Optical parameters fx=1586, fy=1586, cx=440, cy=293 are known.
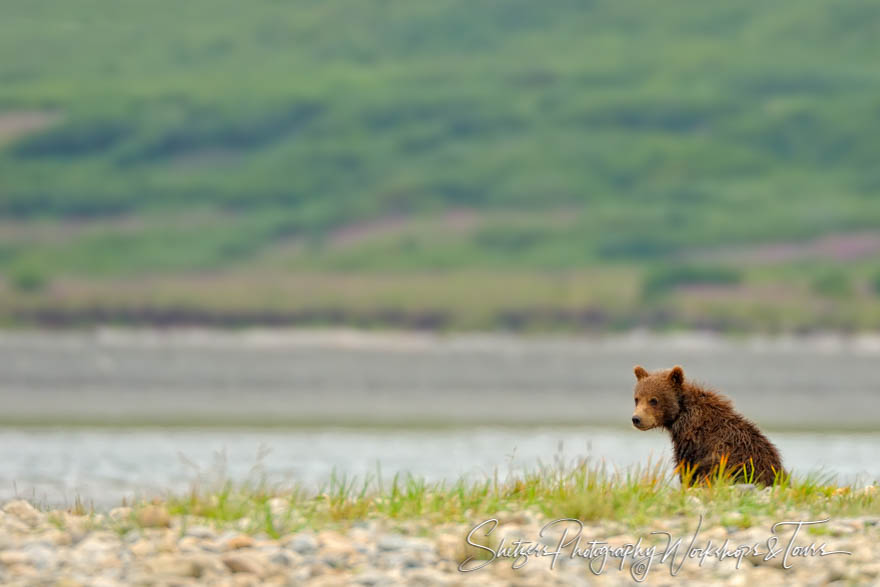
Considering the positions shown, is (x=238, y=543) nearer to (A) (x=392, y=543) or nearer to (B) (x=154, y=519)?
(B) (x=154, y=519)

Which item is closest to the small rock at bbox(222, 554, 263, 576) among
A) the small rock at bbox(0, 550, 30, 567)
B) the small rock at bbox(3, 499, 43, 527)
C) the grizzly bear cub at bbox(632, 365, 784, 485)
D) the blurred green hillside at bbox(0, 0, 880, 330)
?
the small rock at bbox(0, 550, 30, 567)

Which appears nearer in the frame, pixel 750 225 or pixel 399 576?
pixel 399 576

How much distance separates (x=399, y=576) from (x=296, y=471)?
483 inches

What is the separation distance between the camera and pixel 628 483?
487 inches

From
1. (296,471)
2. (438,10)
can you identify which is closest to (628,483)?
(296,471)

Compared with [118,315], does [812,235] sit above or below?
above

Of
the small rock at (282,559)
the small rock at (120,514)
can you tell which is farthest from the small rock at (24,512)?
the small rock at (282,559)

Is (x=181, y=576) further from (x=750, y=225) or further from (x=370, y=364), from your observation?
(x=750, y=225)

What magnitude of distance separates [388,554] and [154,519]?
188cm

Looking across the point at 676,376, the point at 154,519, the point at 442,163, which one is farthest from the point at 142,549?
the point at 442,163

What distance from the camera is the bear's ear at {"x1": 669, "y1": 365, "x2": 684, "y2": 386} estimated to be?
13234 mm

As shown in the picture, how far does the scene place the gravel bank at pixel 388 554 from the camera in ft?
33.0

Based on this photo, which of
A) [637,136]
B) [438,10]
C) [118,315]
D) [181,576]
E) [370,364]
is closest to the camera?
[181,576]

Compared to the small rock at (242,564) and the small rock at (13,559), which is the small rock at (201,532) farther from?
the small rock at (13,559)
